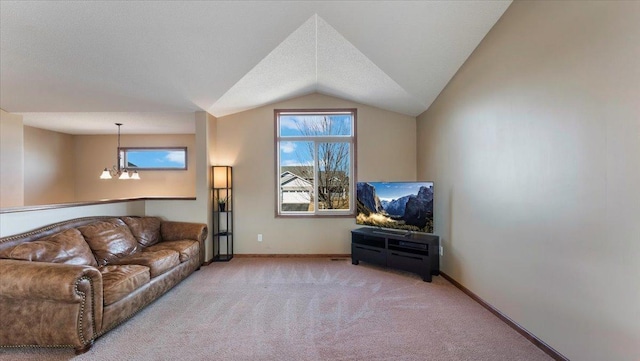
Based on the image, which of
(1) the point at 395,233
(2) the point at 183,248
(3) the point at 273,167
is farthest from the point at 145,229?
(1) the point at 395,233

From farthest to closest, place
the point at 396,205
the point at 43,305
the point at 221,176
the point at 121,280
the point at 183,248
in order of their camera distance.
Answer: the point at 221,176 < the point at 396,205 < the point at 183,248 < the point at 121,280 < the point at 43,305

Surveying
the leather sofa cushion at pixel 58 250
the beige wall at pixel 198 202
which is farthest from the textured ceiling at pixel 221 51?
the leather sofa cushion at pixel 58 250

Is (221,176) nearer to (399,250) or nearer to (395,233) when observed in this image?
(395,233)

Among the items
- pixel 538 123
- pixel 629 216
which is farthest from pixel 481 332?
pixel 538 123

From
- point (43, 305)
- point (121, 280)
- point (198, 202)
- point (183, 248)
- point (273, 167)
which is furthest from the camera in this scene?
point (273, 167)

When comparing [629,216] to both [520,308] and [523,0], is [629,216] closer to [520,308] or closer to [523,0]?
[520,308]

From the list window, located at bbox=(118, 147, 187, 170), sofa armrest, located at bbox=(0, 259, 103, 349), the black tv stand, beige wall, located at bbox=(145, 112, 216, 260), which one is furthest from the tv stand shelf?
window, located at bbox=(118, 147, 187, 170)

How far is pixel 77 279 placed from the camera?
203 cm

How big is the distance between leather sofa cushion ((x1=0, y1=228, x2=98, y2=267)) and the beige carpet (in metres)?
0.75

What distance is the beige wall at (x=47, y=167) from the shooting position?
5.50 meters

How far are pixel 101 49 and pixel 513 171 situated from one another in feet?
13.8

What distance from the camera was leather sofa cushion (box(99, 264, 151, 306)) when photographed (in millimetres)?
2319

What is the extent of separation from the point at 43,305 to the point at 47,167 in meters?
5.50

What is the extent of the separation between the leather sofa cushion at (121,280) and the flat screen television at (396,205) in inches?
117
